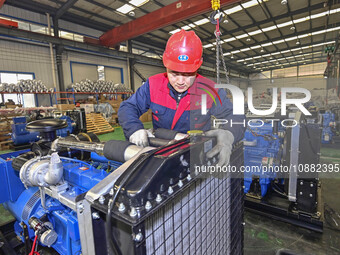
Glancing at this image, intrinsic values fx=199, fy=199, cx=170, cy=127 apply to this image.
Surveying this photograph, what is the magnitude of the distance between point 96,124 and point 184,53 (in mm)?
7679

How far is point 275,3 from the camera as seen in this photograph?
816cm

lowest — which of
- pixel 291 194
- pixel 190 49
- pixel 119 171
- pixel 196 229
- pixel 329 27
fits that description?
pixel 291 194

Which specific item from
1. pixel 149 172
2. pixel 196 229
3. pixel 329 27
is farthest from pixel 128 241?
pixel 329 27

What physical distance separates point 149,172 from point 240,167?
0.84m

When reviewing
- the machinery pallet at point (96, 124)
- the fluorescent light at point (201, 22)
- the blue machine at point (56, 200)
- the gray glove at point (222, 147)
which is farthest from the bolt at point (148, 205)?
the fluorescent light at point (201, 22)

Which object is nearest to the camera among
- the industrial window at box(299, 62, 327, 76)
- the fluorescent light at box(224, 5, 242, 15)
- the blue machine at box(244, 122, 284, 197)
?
the blue machine at box(244, 122, 284, 197)

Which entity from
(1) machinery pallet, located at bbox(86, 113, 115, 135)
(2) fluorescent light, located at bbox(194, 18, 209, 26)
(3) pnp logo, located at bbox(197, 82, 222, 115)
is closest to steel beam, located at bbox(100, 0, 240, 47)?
(2) fluorescent light, located at bbox(194, 18, 209, 26)

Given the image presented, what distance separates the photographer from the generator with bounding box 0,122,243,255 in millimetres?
520

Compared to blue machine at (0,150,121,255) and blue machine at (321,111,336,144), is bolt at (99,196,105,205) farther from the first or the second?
blue machine at (321,111,336,144)

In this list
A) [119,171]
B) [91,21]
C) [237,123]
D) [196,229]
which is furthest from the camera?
[91,21]

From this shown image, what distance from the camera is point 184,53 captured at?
1288 mm

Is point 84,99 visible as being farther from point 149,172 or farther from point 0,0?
point 149,172

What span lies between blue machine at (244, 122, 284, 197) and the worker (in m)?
1.26

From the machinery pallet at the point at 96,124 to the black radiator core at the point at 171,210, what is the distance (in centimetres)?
763
